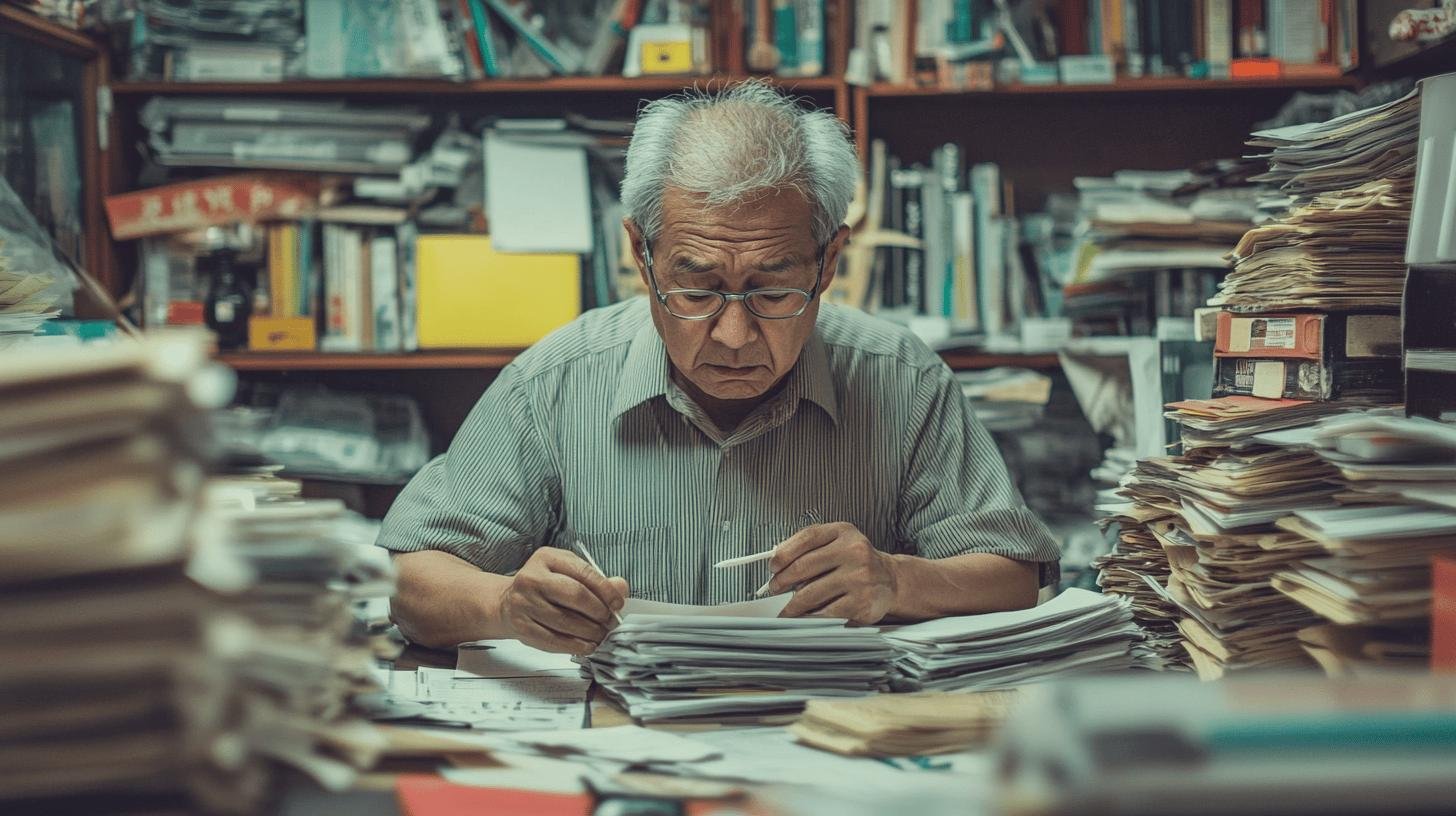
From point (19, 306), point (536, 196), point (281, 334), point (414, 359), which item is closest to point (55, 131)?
point (281, 334)

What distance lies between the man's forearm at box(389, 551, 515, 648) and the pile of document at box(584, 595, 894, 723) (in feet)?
1.13

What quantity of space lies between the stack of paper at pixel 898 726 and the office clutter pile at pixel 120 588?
44 cm

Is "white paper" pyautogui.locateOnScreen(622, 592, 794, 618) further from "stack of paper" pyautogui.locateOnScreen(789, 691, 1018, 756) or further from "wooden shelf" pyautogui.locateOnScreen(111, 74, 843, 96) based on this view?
"wooden shelf" pyautogui.locateOnScreen(111, 74, 843, 96)

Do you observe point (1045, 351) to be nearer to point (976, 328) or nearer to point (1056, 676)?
point (976, 328)

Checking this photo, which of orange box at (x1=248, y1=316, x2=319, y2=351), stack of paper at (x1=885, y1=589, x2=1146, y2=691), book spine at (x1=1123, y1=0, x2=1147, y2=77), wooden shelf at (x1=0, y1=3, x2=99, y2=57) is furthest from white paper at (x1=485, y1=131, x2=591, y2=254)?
stack of paper at (x1=885, y1=589, x2=1146, y2=691)

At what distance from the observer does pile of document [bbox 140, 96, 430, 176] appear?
9.07ft

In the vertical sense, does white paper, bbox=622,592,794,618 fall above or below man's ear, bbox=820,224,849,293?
below

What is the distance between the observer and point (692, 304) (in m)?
1.60

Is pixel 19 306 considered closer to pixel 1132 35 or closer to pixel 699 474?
pixel 699 474

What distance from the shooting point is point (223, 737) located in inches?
23.4

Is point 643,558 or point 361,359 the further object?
point 361,359

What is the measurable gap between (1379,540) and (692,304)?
86cm

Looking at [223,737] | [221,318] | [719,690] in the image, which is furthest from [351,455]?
[223,737]

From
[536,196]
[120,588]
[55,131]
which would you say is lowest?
[120,588]
